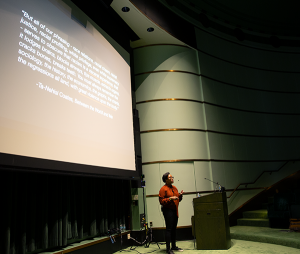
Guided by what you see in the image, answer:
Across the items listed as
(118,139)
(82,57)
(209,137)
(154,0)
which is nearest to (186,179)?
(209,137)

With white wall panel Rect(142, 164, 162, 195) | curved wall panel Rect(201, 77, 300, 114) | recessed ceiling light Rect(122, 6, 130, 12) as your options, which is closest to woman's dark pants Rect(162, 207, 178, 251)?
white wall panel Rect(142, 164, 162, 195)

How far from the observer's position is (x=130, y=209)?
15.4 feet

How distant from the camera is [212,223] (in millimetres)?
3857

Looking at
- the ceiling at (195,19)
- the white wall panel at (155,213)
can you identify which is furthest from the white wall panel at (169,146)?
the ceiling at (195,19)

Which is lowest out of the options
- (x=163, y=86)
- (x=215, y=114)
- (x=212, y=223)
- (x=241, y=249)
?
(x=241, y=249)

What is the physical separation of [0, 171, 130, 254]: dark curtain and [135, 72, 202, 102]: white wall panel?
7.54 feet

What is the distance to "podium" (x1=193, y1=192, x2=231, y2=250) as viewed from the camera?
3807 millimetres

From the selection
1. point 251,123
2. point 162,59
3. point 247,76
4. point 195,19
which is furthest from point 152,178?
point 195,19

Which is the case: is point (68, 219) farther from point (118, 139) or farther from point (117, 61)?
point (117, 61)

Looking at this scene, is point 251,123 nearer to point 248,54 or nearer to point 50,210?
point 248,54

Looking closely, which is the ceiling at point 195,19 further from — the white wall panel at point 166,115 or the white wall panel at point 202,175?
the white wall panel at point 202,175

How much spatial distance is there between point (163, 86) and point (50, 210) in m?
3.59

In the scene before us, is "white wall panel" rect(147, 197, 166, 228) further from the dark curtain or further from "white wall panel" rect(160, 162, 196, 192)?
the dark curtain

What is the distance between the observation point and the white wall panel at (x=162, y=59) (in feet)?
19.0
